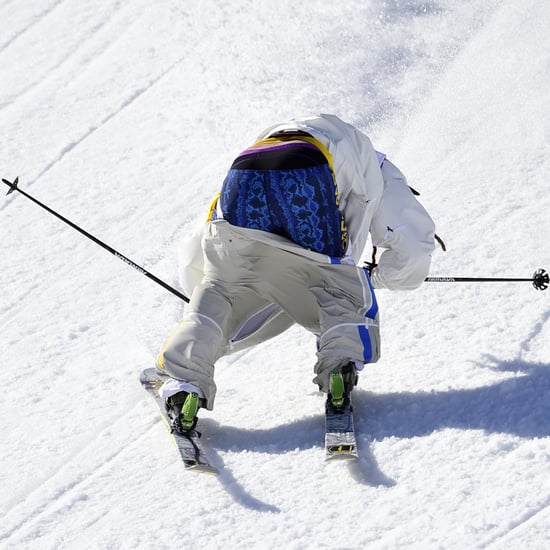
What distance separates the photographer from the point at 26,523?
166 inches

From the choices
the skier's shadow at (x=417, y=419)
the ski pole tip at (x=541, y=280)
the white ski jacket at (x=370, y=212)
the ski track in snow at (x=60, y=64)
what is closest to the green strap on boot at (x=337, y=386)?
the skier's shadow at (x=417, y=419)

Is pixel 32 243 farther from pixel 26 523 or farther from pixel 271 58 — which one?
pixel 26 523

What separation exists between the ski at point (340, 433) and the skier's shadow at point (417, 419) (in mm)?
51

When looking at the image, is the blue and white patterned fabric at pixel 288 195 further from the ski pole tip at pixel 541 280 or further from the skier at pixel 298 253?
the ski pole tip at pixel 541 280

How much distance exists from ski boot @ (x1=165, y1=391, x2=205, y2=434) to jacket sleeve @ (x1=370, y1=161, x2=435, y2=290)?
983 millimetres

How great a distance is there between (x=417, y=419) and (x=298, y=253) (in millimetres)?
760

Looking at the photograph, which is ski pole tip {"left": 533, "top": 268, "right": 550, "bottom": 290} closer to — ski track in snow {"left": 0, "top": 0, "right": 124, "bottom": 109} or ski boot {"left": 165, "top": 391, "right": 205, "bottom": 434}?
ski boot {"left": 165, "top": 391, "right": 205, "bottom": 434}

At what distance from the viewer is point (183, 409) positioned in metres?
4.28

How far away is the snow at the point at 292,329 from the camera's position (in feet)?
13.1

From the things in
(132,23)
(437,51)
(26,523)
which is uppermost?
(26,523)

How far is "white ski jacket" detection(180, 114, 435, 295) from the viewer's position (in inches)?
175

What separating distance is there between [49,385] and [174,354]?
49.5 inches

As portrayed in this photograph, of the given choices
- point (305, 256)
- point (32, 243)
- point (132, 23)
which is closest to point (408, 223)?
point (305, 256)

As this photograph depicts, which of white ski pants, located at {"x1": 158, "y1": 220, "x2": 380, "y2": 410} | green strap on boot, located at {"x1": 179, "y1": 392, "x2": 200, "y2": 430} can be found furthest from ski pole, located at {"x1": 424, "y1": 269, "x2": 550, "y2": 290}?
green strap on boot, located at {"x1": 179, "y1": 392, "x2": 200, "y2": 430}
